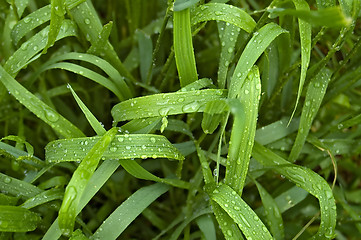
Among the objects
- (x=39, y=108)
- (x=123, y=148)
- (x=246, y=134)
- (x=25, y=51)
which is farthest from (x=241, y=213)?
(x=25, y=51)

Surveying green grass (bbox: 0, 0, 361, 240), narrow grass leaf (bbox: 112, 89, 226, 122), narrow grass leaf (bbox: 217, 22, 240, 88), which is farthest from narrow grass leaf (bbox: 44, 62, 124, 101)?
narrow grass leaf (bbox: 217, 22, 240, 88)

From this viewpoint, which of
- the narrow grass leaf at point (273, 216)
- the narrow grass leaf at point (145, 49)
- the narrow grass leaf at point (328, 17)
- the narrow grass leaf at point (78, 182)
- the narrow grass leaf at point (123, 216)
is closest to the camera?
the narrow grass leaf at point (328, 17)

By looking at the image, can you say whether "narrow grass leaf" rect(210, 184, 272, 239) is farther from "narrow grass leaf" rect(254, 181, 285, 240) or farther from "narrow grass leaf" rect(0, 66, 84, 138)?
"narrow grass leaf" rect(0, 66, 84, 138)

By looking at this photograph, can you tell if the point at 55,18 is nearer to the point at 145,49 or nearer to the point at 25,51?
the point at 25,51

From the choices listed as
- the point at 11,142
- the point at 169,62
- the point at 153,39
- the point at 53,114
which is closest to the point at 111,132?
the point at 53,114

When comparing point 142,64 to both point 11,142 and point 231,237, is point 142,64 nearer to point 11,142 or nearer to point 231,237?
point 11,142

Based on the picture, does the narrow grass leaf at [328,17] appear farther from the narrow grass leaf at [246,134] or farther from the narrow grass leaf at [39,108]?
the narrow grass leaf at [39,108]

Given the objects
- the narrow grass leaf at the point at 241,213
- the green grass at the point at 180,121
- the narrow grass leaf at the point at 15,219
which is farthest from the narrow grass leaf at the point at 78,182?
the narrow grass leaf at the point at 241,213
